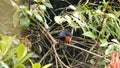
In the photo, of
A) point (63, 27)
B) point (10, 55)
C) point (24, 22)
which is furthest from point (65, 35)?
point (10, 55)

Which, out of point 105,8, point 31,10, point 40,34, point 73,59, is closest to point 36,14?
point 31,10

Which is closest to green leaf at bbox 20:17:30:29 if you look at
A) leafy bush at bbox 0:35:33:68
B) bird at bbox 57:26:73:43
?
bird at bbox 57:26:73:43

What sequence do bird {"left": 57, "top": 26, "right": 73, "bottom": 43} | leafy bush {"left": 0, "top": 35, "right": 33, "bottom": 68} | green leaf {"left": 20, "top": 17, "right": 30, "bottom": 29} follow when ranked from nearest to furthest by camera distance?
leafy bush {"left": 0, "top": 35, "right": 33, "bottom": 68} < green leaf {"left": 20, "top": 17, "right": 30, "bottom": 29} < bird {"left": 57, "top": 26, "right": 73, "bottom": 43}

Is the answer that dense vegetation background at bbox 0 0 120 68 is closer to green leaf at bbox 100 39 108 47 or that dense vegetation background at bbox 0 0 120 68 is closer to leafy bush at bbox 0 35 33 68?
green leaf at bbox 100 39 108 47

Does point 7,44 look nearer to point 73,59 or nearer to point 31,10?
point 31,10

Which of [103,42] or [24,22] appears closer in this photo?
[24,22]

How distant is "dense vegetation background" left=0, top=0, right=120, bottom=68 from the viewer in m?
1.93

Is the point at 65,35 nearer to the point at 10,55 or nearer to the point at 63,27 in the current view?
the point at 63,27

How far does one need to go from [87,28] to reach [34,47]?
14.3 inches

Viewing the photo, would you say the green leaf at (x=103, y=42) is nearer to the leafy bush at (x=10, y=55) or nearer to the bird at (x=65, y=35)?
the bird at (x=65, y=35)

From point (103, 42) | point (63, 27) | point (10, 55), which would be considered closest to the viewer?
point (10, 55)

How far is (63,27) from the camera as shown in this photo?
222 cm

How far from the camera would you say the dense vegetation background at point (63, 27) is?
1.93 meters

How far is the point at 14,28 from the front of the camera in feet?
6.37
